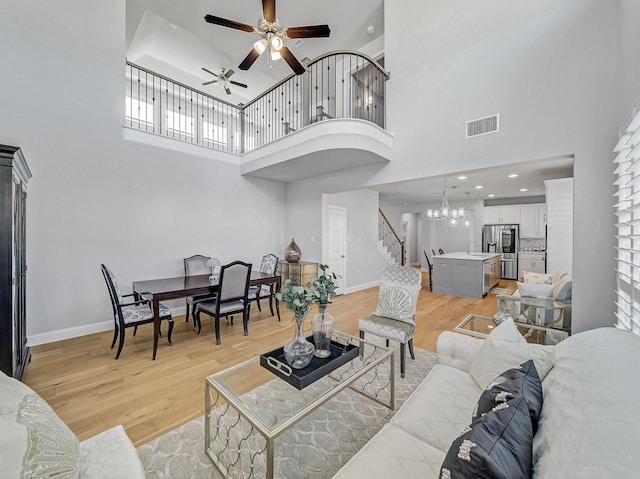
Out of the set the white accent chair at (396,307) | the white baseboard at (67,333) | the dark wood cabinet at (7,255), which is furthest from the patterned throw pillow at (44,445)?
the white baseboard at (67,333)

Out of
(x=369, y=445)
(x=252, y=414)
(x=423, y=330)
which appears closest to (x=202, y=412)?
(x=252, y=414)

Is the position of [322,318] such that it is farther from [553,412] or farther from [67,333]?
[67,333]

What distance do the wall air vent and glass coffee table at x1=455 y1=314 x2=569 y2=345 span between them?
231 centimetres

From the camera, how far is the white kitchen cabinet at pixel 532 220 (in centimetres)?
728

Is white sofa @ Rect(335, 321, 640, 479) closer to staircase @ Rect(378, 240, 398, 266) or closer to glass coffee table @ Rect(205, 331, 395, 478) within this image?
glass coffee table @ Rect(205, 331, 395, 478)

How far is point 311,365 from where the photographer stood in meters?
1.81

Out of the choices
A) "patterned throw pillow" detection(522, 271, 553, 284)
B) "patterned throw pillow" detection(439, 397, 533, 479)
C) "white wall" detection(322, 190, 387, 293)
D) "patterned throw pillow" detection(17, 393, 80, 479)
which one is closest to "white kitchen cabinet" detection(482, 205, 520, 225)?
"white wall" detection(322, 190, 387, 293)

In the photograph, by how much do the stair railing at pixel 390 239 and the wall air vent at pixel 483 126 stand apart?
476 centimetres

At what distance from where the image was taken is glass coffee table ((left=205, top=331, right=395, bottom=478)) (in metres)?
1.35

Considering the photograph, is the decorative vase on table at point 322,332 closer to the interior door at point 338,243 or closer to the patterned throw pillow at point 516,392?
the patterned throw pillow at point 516,392

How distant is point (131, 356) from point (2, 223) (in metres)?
1.80

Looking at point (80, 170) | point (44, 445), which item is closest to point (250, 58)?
point (80, 170)

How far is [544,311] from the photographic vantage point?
304cm

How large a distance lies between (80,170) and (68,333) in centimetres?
220
